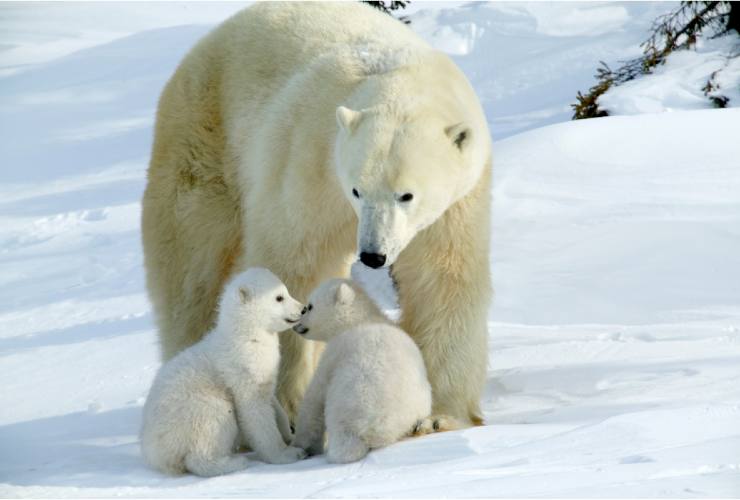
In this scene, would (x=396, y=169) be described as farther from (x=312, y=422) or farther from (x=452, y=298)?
(x=312, y=422)

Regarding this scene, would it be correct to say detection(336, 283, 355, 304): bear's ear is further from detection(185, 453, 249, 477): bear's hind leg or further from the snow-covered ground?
detection(185, 453, 249, 477): bear's hind leg

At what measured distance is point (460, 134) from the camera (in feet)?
14.2

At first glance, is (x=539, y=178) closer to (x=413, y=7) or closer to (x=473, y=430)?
(x=473, y=430)

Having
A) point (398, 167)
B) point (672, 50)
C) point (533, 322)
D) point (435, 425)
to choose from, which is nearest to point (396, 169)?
point (398, 167)

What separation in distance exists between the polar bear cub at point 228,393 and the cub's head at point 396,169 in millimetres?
508

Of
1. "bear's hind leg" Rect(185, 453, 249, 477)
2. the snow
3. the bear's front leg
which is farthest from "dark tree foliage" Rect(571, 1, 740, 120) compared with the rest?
"bear's hind leg" Rect(185, 453, 249, 477)

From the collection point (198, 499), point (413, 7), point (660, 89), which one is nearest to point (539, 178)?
point (660, 89)

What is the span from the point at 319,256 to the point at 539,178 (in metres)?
3.52

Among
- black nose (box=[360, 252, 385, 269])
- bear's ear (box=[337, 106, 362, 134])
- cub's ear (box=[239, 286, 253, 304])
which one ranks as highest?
bear's ear (box=[337, 106, 362, 134])

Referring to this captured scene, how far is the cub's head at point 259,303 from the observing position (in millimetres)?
4340

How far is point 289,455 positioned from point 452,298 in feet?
3.23

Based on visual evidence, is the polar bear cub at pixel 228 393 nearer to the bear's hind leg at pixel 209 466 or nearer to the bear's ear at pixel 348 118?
the bear's hind leg at pixel 209 466

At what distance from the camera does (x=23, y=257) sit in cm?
1102

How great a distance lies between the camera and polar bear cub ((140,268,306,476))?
4191 millimetres
